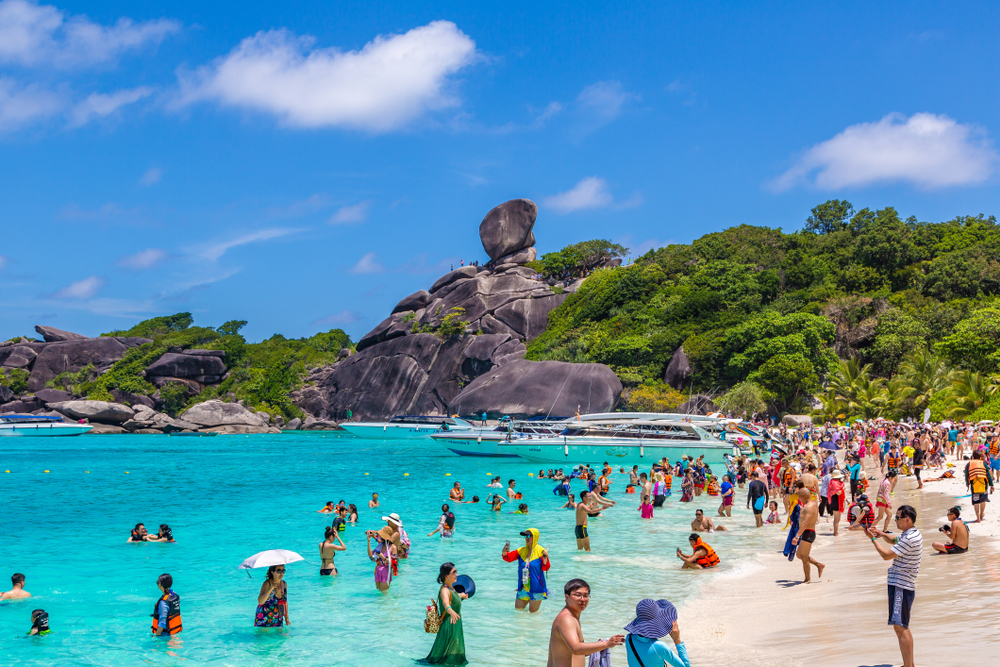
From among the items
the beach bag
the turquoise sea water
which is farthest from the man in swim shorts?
the beach bag

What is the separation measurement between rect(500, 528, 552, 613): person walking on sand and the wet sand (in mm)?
2166

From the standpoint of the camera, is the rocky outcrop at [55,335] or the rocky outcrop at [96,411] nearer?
the rocky outcrop at [96,411]

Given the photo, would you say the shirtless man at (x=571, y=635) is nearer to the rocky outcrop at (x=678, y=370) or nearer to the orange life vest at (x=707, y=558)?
the orange life vest at (x=707, y=558)

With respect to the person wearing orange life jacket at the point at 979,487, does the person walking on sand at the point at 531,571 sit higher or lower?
lower

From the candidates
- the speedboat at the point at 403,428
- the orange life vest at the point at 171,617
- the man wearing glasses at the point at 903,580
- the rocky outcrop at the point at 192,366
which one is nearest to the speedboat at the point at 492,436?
the speedboat at the point at 403,428

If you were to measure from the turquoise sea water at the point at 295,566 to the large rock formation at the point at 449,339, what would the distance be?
3162 centimetres

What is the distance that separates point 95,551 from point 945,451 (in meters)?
33.0

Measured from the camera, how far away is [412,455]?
50.1 metres

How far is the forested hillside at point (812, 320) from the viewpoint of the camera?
149 ft

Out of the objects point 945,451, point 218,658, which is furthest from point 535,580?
point 945,451

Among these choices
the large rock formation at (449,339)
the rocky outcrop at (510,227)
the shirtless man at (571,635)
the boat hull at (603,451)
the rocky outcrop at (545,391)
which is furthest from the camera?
the rocky outcrop at (510,227)

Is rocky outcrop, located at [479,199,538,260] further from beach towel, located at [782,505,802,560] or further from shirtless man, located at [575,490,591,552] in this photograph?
beach towel, located at [782,505,802,560]

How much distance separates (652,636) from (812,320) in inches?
2090

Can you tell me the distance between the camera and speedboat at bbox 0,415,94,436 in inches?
2849
